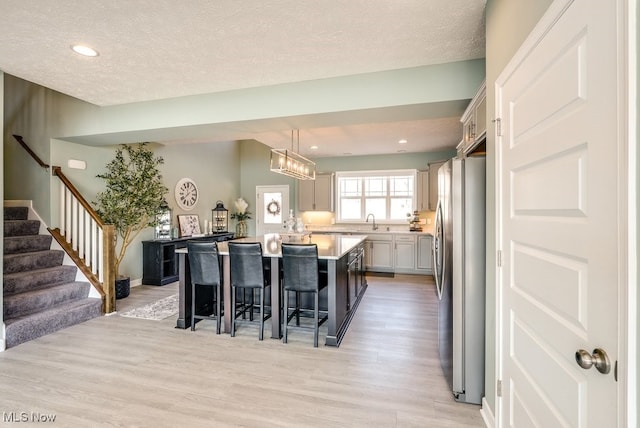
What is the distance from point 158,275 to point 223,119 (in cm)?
356

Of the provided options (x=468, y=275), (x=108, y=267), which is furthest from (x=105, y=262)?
(x=468, y=275)

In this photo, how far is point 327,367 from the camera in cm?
267

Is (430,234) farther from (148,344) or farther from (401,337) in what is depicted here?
(148,344)

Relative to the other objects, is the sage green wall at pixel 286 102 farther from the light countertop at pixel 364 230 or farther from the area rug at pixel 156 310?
the light countertop at pixel 364 230

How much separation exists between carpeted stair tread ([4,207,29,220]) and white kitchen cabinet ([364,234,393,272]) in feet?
19.0

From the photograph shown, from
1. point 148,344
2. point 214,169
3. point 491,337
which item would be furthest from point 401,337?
point 214,169

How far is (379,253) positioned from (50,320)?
5.41m

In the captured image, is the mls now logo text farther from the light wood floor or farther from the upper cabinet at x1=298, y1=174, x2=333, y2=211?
the upper cabinet at x1=298, y1=174, x2=333, y2=211

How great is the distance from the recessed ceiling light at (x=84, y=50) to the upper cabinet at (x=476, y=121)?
3.17 m

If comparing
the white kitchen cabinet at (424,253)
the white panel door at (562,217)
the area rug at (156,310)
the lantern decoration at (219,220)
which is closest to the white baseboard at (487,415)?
the white panel door at (562,217)

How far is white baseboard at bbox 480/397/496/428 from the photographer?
1884 millimetres

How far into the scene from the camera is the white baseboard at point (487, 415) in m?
1.88

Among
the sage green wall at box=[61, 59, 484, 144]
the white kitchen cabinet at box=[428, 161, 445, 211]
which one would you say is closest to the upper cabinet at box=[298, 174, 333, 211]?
the white kitchen cabinet at box=[428, 161, 445, 211]

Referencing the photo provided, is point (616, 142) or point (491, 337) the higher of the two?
point (616, 142)
